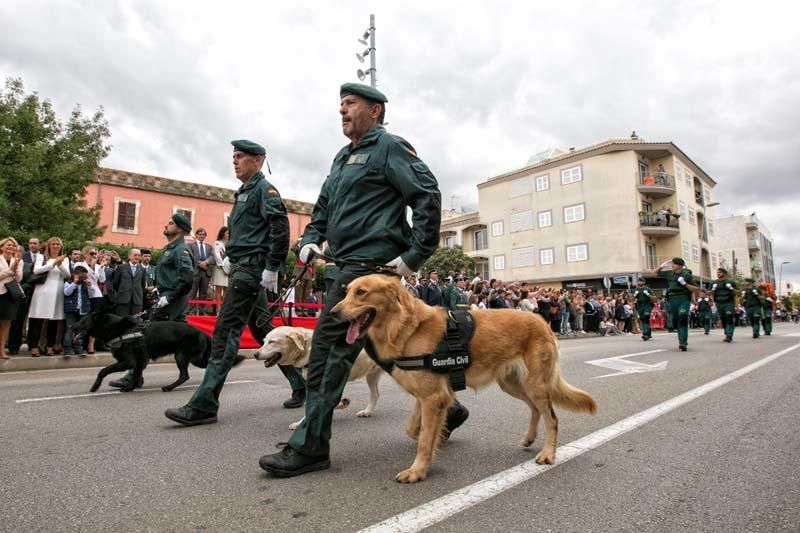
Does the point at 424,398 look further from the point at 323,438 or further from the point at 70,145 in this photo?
the point at 70,145

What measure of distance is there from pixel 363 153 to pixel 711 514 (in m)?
2.70

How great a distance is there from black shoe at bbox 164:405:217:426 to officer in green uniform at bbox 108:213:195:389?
252cm

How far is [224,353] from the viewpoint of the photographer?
396 cm

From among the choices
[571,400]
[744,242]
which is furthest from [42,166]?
[744,242]

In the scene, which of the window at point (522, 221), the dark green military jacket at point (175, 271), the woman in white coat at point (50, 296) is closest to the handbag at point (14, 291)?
the woman in white coat at point (50, 296)

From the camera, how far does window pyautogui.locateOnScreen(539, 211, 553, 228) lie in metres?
44.3

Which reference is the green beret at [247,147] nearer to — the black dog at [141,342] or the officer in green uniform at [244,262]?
the officer in green uniform at [244,262]

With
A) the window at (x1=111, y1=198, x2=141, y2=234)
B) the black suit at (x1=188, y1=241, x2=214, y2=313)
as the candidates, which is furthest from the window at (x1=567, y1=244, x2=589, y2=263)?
the black suit at (x1=188, y1=241, x2=214, y2=313)

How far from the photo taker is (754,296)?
49.7 ft

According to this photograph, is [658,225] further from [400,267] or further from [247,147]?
[400,267]

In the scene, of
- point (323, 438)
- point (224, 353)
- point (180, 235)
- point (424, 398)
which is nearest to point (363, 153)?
point (424, 398)

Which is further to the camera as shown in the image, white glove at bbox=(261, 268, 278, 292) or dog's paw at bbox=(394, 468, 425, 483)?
white glove at bbox=(261, 268, 278, 292)

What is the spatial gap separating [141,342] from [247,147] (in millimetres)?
2933

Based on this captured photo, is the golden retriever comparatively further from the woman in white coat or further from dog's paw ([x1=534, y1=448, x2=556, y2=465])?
the woman in white coat
